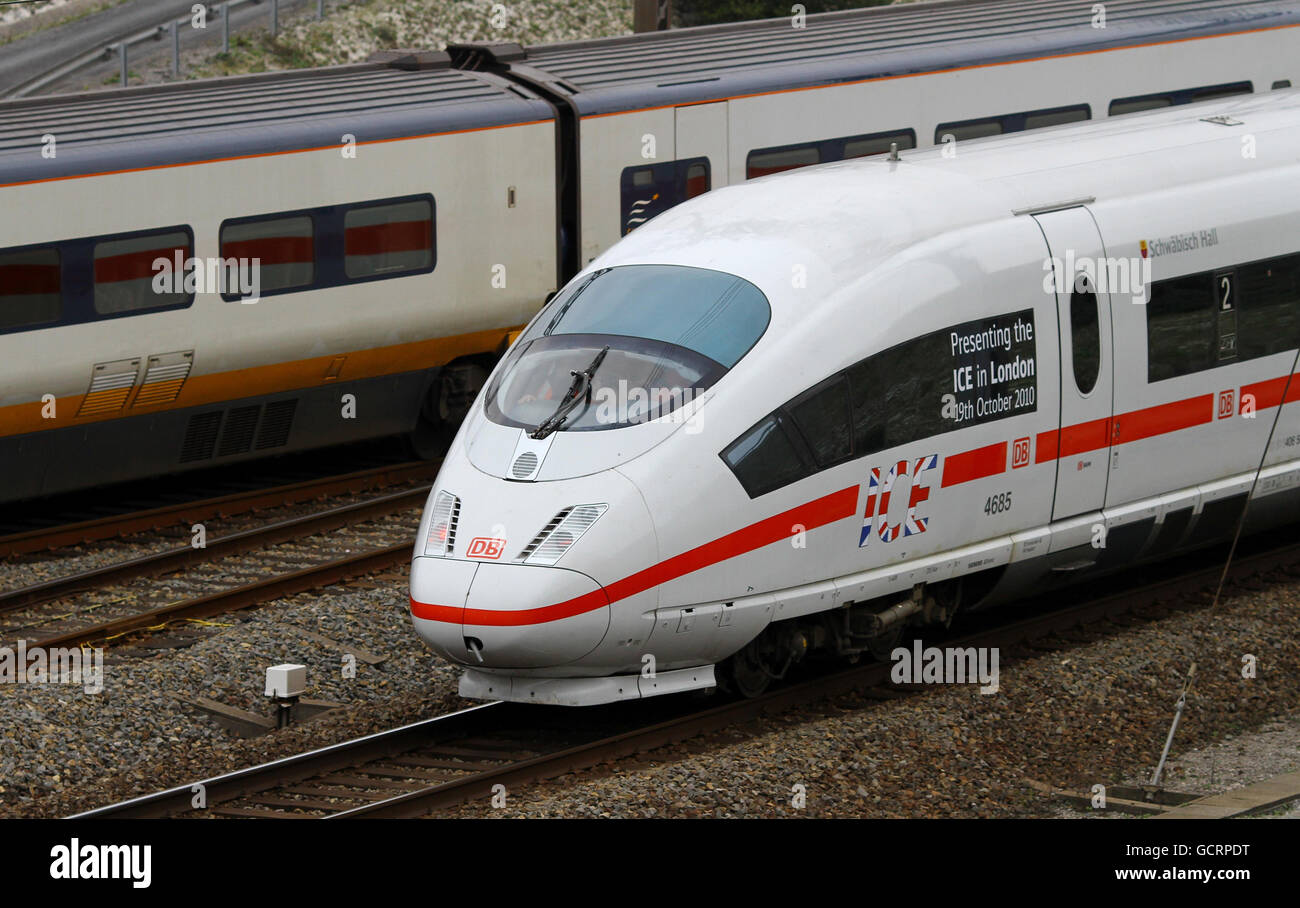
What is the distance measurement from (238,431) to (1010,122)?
27.9 feet

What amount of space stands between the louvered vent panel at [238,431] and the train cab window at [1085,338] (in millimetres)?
7310

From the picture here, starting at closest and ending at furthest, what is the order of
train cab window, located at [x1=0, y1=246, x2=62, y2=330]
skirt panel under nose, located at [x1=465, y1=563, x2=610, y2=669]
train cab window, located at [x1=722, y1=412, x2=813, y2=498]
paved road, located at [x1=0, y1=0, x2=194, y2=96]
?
skirt panel under nose, located at [x1=465, y1=563, x2=610, y2=669] < train cab window, located at [x1=722, y1=412, x2=813, y2=498] < train cab window, located at [x1=0, y1=246, x2=62, y2=330] < paved road, located at [x1=0, y1=0, x2=194, y2=96]

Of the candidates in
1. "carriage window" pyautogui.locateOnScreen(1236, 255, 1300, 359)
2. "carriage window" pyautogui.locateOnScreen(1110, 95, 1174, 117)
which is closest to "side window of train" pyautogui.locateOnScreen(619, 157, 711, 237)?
"carriage window" pyautogui.locateOnScreen(1110, 95, 1174, 117)

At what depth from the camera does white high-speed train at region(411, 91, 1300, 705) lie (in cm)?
955

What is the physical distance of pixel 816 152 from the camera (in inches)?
699

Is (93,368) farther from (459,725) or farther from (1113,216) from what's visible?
(1113,216)

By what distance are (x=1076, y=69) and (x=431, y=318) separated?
7.54 meters

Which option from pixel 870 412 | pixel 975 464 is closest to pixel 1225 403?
pixel 975 464

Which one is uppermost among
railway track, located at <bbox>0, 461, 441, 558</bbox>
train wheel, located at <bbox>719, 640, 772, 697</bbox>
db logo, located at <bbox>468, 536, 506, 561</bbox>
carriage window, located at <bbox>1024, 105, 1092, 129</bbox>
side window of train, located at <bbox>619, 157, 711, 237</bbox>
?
carriage window, located at <bbox>1024, 105, 1092, 129</bbox>

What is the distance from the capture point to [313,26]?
3897 cm

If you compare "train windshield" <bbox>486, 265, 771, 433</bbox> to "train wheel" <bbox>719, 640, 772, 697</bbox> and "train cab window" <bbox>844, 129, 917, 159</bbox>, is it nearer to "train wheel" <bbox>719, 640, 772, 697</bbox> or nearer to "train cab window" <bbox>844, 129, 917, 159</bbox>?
"train wheel" <bbox>719, 640, 772, 697</bbox>

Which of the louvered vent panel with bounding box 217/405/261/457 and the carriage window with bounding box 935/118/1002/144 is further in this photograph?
the carriage window with bounding box 935/118/1002/144

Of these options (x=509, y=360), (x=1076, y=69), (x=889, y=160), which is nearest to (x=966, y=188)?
(x=889, y=160)

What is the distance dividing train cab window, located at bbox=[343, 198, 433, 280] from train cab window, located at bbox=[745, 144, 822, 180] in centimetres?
332
